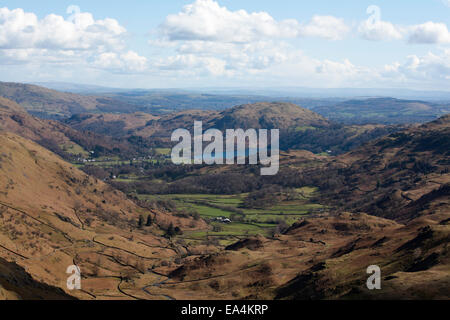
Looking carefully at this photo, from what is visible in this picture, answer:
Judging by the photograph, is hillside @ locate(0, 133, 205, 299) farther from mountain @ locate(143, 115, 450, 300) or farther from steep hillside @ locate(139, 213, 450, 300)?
mountain @ locate(143, 115, 450, 300)

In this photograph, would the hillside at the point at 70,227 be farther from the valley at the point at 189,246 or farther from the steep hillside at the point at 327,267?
the steep hillside at the point at 327,267

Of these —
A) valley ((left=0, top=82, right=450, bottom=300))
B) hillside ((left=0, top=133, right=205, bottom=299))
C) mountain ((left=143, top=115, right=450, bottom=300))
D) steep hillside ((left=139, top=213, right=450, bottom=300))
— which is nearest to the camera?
steep hillside ((left=139, top=213, right=450, bottom=300))

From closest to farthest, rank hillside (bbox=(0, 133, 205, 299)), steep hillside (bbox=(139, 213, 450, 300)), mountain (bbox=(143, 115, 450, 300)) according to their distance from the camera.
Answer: steep hillside (bbox=(139, 213, 450, 300)) → mountain (bbox=(143, 115, 450, 300)) → hillside (bbox=(0, 133, 205, 299))

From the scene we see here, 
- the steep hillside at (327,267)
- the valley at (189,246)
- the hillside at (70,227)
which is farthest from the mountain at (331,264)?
the hillside at (70,227)

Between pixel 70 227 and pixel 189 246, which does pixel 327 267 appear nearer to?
pixel 189 246

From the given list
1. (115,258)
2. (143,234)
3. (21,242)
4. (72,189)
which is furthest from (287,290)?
(72,189)

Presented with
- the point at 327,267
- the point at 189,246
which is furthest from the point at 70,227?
the point at 327,267

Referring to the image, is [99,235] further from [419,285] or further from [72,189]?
[419,285]

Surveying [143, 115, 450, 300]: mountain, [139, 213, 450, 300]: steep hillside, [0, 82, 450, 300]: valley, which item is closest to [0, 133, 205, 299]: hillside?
[0, 82, 450, 300]: valley
